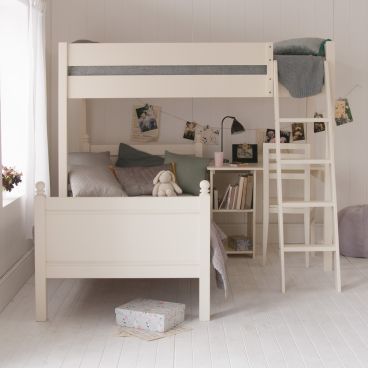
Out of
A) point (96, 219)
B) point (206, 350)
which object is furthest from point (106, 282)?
point (206, 350)

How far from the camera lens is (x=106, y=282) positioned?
4.79 m

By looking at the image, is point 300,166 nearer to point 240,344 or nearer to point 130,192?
point 130,192

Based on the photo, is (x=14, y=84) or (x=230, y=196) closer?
(x=14, y=84)

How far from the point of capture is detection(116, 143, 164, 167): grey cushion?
18.5ft

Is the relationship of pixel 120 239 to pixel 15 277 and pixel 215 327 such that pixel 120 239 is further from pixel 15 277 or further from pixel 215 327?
pixel 15 277

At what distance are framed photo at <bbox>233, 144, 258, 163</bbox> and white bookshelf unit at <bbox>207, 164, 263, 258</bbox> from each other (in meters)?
0.10

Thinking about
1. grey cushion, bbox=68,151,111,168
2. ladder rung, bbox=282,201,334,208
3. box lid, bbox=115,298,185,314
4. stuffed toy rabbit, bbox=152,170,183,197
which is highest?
grey cushion, bbox=68,151,111,168

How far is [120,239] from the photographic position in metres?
3.92

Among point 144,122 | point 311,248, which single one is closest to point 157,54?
point 311,248

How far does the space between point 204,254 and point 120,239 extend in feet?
1.51

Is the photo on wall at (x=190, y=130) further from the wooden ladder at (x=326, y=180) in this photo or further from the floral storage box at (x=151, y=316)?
the floral storage box at (x=151, y=316)

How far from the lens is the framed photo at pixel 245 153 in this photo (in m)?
5.84

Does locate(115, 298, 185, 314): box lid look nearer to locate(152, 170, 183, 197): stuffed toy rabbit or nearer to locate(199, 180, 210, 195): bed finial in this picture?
locate(199, 180, 210, 195): bed finial

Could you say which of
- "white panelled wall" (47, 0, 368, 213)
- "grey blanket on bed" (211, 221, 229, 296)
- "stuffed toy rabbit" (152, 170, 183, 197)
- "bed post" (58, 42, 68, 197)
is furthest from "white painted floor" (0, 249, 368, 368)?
"white panelled wall" (47, 0, 368, 213)
